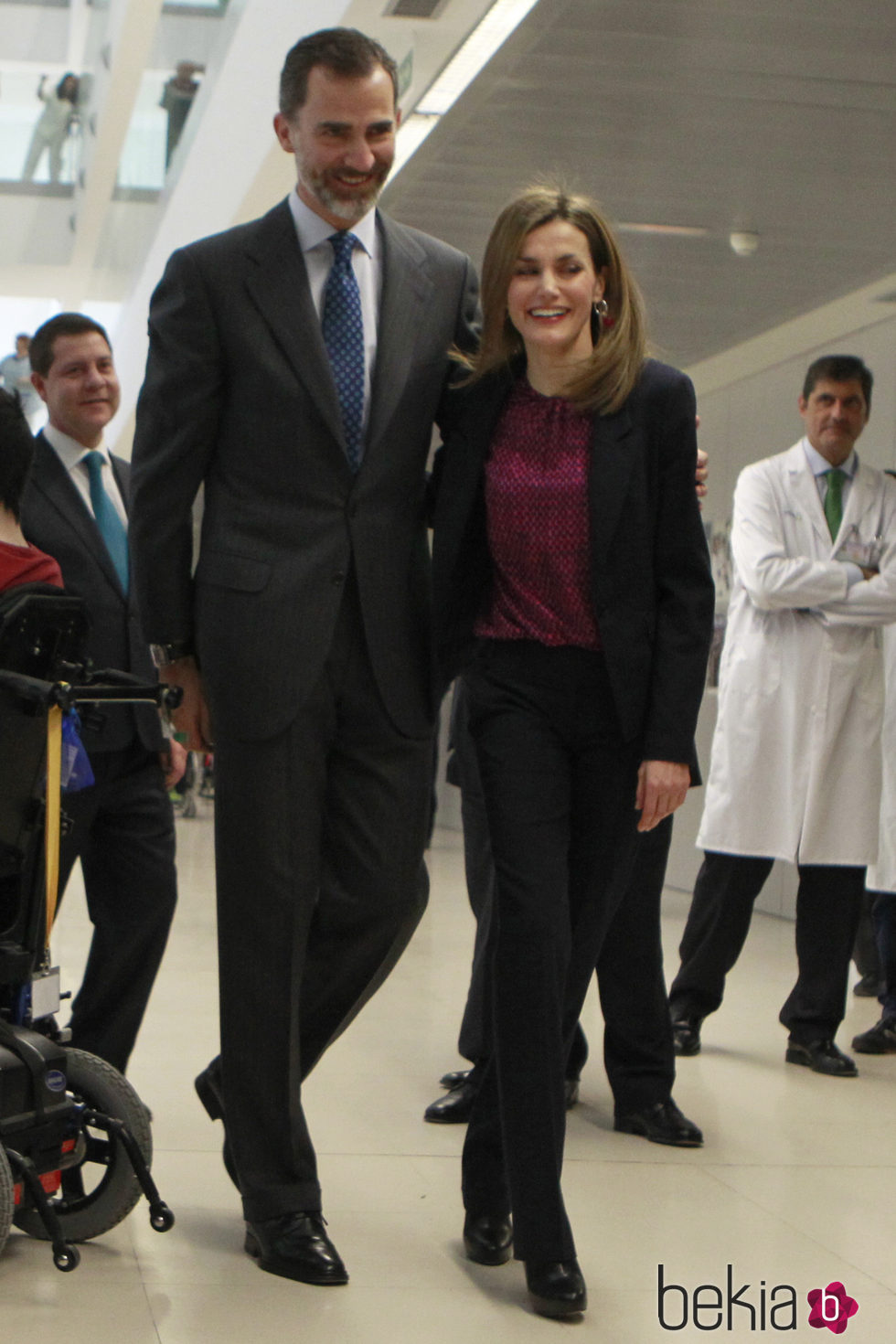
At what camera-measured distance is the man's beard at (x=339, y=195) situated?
2.61m

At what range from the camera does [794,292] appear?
755 centimetres

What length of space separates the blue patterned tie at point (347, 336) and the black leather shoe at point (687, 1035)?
7.65 feet

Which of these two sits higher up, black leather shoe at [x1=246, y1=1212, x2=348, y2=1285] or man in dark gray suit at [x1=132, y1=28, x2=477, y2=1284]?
man in dark gray suit at [x1=132, y1=28, x2=477, y2=1284]

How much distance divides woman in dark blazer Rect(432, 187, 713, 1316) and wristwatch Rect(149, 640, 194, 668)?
0.40 m

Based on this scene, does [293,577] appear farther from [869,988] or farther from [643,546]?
[869,988]

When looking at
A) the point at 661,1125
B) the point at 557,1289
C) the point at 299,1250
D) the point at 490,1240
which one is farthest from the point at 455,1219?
the point at 661,1125

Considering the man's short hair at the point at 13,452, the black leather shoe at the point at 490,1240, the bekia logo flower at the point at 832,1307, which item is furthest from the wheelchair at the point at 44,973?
the bekia logo flower at the point at 832,1307

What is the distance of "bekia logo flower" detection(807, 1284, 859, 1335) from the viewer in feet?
8.16

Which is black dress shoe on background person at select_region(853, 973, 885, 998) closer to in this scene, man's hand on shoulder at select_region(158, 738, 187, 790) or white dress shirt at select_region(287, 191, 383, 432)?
man's hand on shoulder at select_region(158, 738, 187, 790)

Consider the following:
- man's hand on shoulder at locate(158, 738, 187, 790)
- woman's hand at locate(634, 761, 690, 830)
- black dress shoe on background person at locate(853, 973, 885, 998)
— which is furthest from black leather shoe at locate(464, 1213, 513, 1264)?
black dress shoe on background person at locate(853, 973, 885, 998)

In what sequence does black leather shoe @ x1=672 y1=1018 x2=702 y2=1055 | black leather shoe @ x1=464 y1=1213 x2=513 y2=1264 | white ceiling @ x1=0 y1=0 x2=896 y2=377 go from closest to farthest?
black leather shoe @ x1=464 y1=1213 x2=513 y2=1264
black leather shoe @ x1=672 y1=1018 x2=702 y2=1055
white ceiling @ x1=0 y1=0 x2=896 y2=377

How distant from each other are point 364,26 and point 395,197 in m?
1.30

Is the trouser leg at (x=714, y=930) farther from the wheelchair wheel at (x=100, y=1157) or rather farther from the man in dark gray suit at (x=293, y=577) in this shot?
the wheelchair wheel at (x=100, y=1157)

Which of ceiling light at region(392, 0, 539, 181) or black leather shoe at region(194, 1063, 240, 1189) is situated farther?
ceiling light at region(392, 0, 539, 181)
